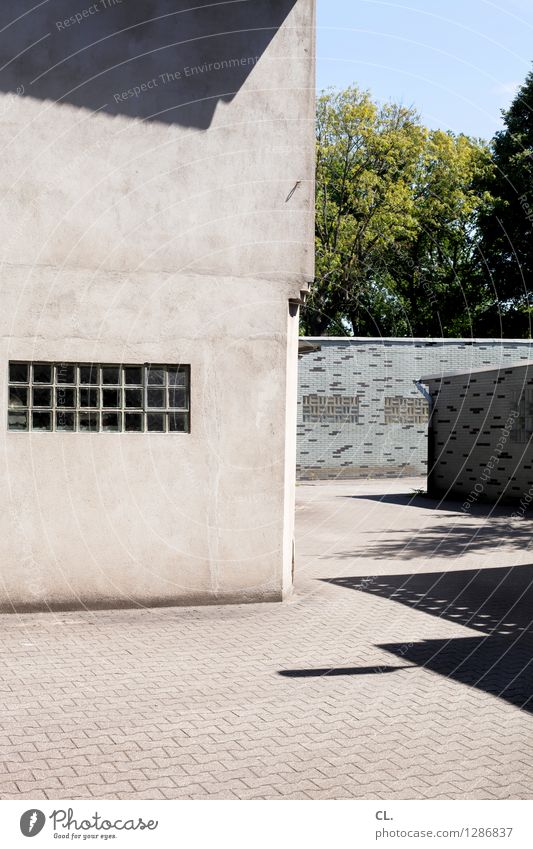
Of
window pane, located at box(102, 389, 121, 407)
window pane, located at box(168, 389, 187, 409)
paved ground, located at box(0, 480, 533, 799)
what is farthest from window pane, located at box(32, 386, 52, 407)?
paved ground, located at box(0, 480, 533, 799)

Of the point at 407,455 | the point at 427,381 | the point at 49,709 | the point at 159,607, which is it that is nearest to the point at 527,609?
the point at 159,607

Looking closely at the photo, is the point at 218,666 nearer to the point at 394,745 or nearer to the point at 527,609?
the point at 394,745

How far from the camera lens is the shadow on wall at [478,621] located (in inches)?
288

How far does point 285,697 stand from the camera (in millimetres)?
6750

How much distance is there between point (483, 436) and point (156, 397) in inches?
605

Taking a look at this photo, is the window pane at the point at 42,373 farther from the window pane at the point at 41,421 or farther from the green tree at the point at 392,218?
the green tree at the point at 392,218

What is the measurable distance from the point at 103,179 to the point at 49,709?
5197 mm

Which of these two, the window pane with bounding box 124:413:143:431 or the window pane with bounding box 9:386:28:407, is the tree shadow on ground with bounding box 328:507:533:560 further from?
the window pane with bounding box 9:386:28:407

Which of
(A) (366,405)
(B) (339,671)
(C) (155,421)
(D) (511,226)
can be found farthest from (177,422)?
(D) (511,226)

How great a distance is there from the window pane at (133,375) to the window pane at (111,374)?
81 mm

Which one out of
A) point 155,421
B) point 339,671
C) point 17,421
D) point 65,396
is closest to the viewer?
point 339,671

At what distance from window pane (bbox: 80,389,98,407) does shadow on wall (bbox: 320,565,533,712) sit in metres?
3.63
